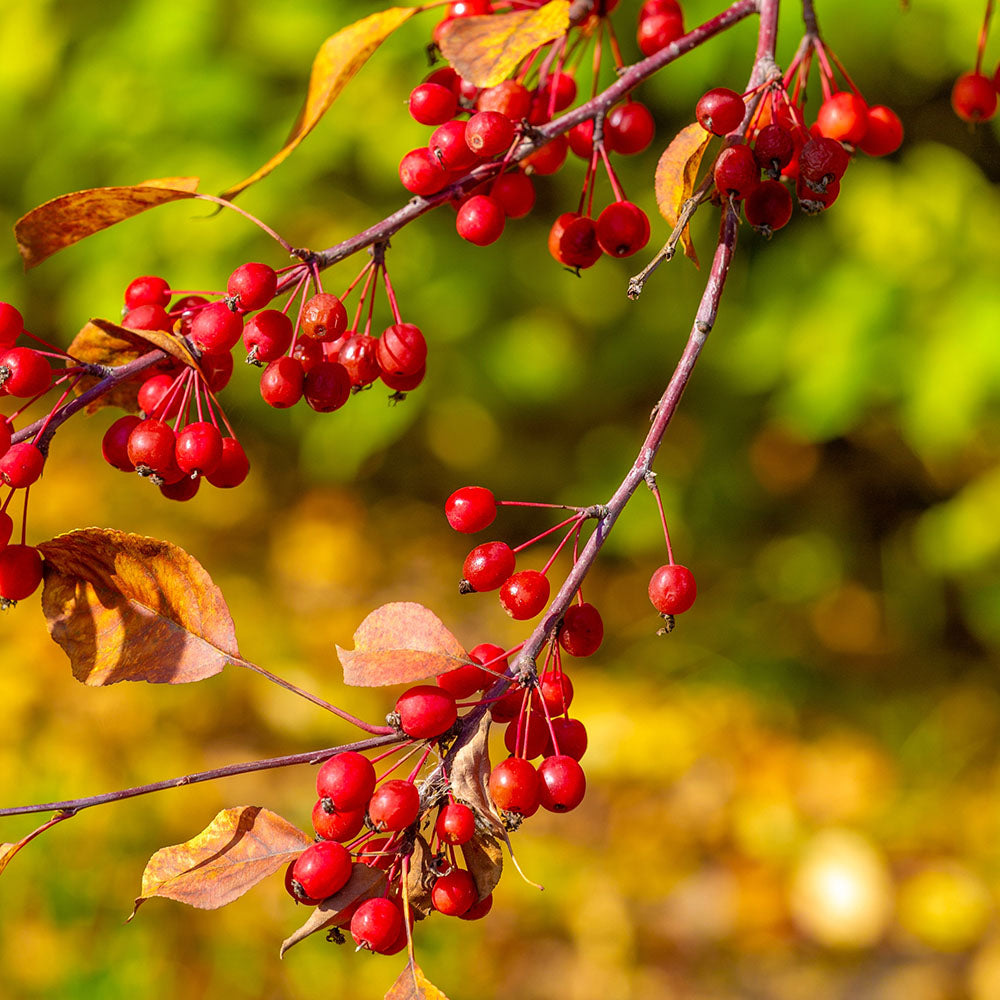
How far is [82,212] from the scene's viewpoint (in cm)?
56

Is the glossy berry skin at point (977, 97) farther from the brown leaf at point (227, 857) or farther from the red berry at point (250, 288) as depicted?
the brown leaf at point (227, 857)

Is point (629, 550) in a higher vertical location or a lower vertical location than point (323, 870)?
lower

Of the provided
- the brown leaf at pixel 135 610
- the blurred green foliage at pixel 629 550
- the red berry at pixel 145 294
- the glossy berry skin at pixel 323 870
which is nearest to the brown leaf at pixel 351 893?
the glossy berry skin at pixel 323 870

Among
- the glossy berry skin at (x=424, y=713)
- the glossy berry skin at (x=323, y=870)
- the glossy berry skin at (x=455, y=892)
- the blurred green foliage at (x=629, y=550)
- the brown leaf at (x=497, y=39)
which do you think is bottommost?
the blurred green foliage at (x=629, y=550)

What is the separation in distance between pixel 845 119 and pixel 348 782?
500 mm

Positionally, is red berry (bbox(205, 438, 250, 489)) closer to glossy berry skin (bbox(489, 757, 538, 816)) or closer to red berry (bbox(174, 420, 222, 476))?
red berry (bbox(174, 420, 222, 476))

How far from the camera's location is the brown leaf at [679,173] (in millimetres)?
520

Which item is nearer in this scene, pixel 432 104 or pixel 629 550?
pixel 432 104

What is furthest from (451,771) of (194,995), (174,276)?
(174,276)

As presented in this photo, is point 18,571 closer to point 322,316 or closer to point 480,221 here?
point 322,316

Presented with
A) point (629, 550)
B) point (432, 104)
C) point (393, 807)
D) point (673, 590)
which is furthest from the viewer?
point (629, 550)

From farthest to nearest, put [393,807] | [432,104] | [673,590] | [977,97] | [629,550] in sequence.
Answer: [629,550]
[977,97]
[432,104]
[673,590]
[393,807]

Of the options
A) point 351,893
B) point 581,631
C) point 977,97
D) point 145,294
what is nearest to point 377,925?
point 351,893

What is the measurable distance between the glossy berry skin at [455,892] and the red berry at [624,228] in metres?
0.36
